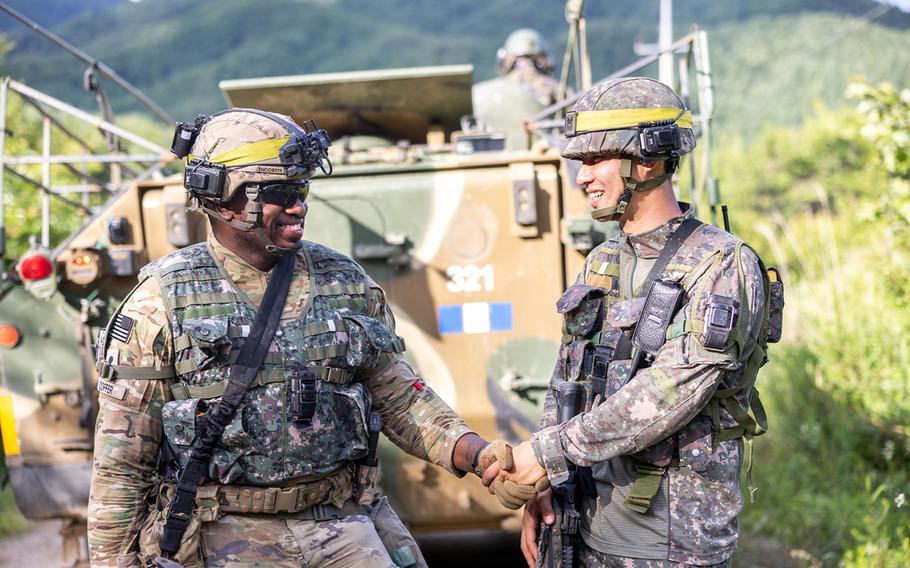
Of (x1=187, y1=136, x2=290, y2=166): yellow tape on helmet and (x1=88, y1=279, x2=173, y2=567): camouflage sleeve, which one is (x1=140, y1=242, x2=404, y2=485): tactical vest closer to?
(x1=88, y1=279, x2=173, y2=567): camouflage sleeve

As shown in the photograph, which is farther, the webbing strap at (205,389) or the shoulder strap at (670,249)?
the shoulder strap at (670,249)

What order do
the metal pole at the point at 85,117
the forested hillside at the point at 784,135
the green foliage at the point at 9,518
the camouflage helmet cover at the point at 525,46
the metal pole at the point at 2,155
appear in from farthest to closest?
the camouflage helmet cover at the point at 525,46
the green foliage at the point at 9,518
the forested hillside at the point at 784,135
the metal pole at the point at 85,117
the metal pole at the point at 2,155

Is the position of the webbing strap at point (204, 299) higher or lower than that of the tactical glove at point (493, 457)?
higher

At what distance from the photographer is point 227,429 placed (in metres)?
2.78

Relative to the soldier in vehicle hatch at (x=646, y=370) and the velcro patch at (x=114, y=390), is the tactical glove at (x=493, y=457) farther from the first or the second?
the velcro patch at (x=114, y=390)

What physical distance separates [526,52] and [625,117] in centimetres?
555

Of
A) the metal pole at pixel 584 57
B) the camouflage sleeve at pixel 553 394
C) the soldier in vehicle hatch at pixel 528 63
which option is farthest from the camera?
the soldier in vehicle hatch at pixel 528 63

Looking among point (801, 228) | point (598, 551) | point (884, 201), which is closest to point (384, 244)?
point (598, 551)

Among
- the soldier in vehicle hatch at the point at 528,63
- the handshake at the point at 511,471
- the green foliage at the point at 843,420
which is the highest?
the soldier in vehicle hatch at the point at 528,63

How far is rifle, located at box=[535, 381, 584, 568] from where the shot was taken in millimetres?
3080

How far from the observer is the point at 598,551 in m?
A: 3.04

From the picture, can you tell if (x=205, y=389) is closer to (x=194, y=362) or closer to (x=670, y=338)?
→ (x=194, y=362)

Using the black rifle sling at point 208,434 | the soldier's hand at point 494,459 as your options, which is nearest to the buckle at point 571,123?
the soldier's hand at point 494,459

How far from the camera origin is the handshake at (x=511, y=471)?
3.08m
